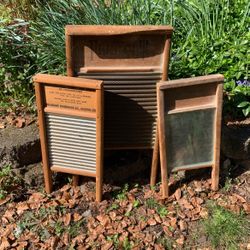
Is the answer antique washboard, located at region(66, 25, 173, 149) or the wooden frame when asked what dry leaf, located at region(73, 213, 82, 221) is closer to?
antique washboard, located at region(66, 25, 173, 149)

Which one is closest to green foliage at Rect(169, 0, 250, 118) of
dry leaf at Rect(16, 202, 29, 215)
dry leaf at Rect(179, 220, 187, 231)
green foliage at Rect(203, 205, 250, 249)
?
green foliage at Rect(203, 205, 250, 249)

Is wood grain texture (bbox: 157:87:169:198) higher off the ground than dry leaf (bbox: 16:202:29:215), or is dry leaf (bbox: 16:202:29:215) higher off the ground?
wood grain texture (bbox: 157:87:169:198)

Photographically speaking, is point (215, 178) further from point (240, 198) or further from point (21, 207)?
point (21, 207)

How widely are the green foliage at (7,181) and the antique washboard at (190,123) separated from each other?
4.18 ft

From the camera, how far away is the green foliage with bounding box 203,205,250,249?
377 cm

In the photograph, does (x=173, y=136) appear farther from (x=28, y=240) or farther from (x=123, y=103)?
(x=28, y=240)

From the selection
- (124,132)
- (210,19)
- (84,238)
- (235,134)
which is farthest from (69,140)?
(210,19)

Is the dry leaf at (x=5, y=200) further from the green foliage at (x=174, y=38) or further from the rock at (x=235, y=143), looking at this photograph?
the rock at (x=235, y=143)

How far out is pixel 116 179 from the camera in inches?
168

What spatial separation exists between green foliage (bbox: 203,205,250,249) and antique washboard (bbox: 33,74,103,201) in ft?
3.16

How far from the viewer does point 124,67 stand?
3566 millimetres

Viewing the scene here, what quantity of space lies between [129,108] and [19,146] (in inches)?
40.3

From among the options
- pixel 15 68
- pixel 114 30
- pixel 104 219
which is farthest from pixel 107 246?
pixel 15 68

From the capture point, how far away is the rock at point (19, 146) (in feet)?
13.3
